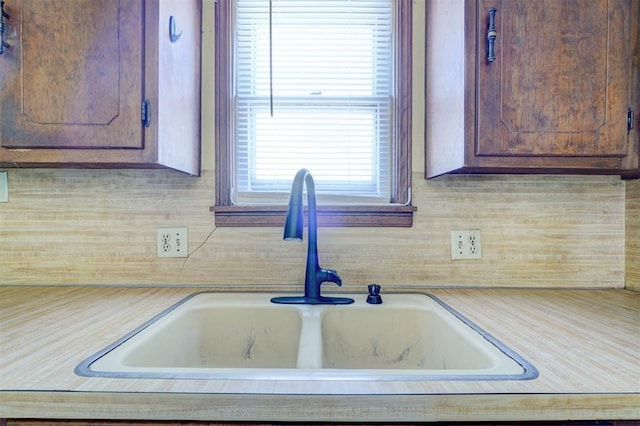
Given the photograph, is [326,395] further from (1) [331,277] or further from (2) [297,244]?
(2) [297,244]

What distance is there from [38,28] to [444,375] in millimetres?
1262

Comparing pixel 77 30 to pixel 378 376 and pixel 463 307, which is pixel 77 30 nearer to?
pixel 378 376

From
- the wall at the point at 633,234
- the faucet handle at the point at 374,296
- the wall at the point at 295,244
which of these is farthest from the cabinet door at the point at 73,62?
the wall at the point at 633,234

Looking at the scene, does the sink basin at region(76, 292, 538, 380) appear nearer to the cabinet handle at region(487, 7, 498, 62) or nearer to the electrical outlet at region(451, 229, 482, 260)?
the electrical outlet at region(451, 229, 482, 260)

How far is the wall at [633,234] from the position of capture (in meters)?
1.29

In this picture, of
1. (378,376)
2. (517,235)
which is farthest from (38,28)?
(517,235)

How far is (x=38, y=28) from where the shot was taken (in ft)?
3.37

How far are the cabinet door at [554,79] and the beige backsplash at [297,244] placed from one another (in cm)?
30

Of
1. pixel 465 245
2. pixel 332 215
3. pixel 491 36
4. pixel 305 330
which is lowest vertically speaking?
pixel 305 330

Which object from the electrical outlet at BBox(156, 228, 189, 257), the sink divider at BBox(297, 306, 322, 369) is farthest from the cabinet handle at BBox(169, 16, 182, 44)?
the sink divider at BBox(297, 306, 322, 369)

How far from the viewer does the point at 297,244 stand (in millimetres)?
1347

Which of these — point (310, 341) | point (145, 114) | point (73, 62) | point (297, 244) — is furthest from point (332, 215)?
point (73, 62)

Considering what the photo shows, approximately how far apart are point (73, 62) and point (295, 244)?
2.69 ft

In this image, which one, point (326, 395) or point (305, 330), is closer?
point (326, 395)
